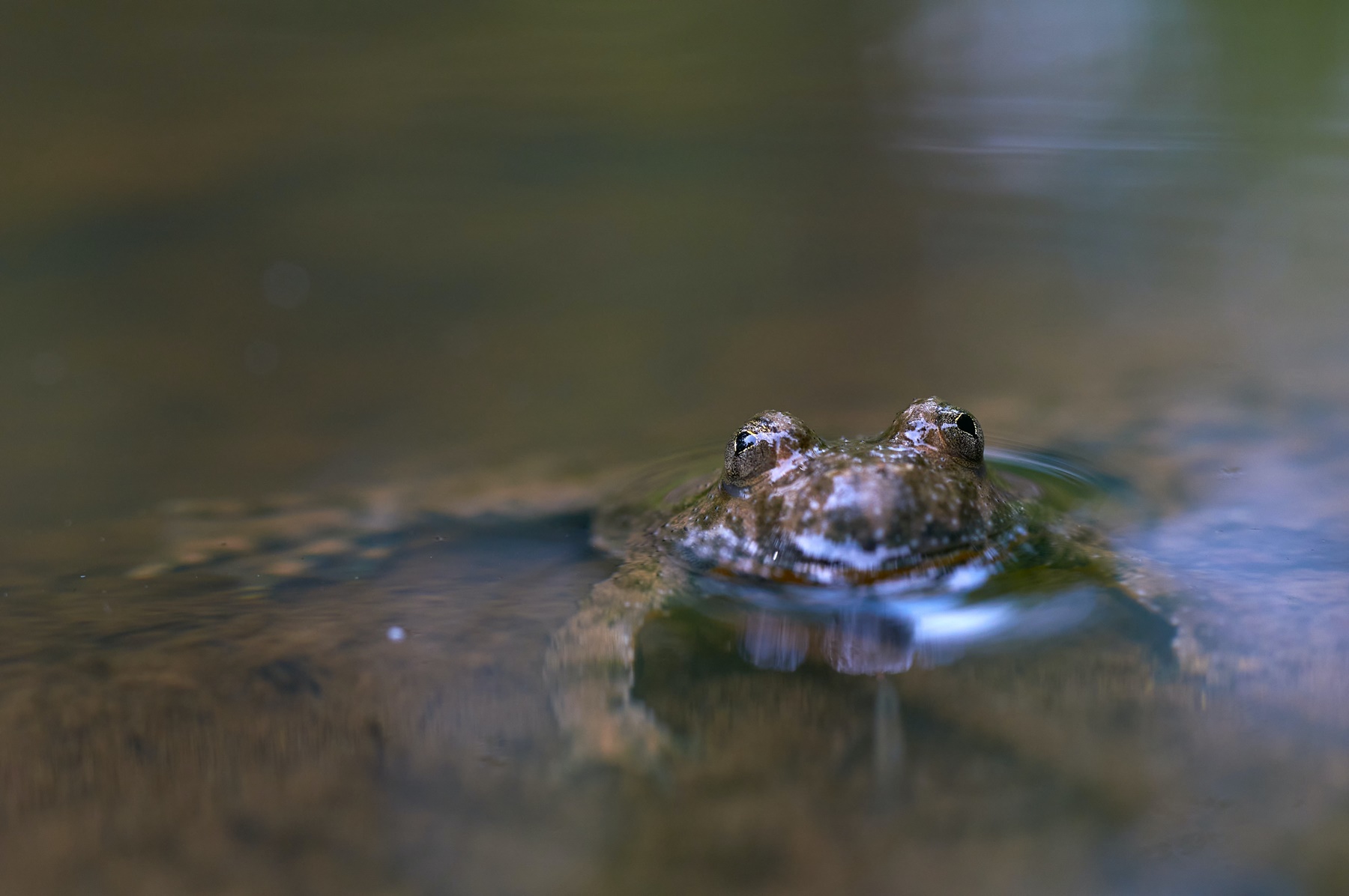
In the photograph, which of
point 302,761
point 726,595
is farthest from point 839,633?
point 302,761

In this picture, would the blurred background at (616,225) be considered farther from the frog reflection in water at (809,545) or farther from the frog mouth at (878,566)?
the frog mouth at (878,566)

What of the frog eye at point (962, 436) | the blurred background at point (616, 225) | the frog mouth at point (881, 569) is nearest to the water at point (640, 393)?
the blurred background at point (616, 225)

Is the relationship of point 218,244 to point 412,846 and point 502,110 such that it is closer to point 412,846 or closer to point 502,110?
point 502,110

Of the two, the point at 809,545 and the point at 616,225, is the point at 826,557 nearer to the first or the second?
the point at 809,545

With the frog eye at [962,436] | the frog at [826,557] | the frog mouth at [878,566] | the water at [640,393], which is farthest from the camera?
the frog eye at [962,436]

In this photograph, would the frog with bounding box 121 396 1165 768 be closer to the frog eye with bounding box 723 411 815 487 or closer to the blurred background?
the frog eye with bounding box 723 411 815 487

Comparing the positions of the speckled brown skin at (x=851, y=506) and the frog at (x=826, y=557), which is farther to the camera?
the speckled brown skin at (x=851, y=506)

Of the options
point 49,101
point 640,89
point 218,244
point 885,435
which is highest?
point 640,89
